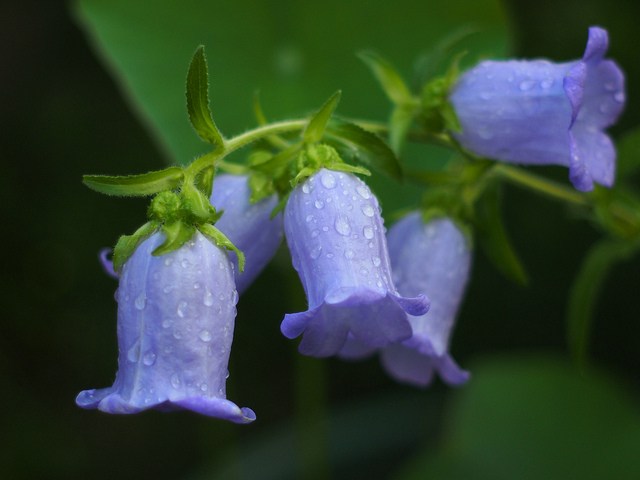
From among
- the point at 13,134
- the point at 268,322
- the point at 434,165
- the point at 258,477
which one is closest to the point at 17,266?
the point at 13,134

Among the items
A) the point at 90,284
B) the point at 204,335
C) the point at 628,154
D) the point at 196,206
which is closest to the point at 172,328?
the point at 204,335

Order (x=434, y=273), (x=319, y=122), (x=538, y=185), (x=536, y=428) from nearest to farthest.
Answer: (x=319, y=122) < (x=434, y=273) < (x=538, y=185) < (x=536, y=428)

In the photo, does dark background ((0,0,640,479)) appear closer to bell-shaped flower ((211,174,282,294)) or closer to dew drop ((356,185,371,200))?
bell-shaped flower ((211,174,282,294))

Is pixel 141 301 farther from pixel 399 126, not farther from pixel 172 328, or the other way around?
pixel 399 126

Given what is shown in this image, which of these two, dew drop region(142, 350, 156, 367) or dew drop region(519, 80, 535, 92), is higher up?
dew drop region(519, 80, 535, 92)

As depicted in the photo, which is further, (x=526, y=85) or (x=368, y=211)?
(x=526, y=85)

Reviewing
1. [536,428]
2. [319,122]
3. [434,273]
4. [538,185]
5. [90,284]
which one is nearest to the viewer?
[319,122]

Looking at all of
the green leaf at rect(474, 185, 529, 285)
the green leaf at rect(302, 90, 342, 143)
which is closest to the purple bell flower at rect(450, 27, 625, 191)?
the green leaf at rect(474, 185, 529, 285)
